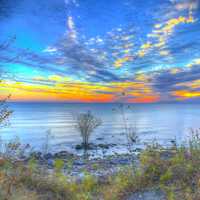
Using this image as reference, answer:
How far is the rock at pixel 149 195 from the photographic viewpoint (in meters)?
7.19

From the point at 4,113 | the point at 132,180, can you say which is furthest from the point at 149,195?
the point at 4,113

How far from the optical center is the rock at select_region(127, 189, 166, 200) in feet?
23.6

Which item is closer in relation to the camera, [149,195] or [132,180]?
[149,195]

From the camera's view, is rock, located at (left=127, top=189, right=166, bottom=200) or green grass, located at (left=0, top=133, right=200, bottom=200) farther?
green grass, located at (left=0, top=133, right=200, bottom=200)

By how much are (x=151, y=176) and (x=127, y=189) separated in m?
0.90

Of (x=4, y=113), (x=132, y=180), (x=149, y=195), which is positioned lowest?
(x=149, y=195)

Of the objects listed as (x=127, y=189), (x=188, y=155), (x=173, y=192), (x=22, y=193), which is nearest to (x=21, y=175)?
(x=22, y=193)

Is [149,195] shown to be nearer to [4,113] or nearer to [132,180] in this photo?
[132,180]

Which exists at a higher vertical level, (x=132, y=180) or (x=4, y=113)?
(x=4, y=113)

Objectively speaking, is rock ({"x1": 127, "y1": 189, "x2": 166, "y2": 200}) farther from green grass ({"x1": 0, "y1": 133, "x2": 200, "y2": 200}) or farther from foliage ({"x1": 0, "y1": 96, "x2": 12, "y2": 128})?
foliage ({"x1": 0, "y1": 96, "x2": 12, "y2": 128})

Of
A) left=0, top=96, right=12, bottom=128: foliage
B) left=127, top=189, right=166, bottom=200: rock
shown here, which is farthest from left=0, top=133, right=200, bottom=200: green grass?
left=0, top=96, right=12, bottom=128: foliage

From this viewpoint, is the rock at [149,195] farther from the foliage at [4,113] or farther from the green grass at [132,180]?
the foliage at [4,113]

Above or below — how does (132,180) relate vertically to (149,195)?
above

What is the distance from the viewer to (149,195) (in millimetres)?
7434
